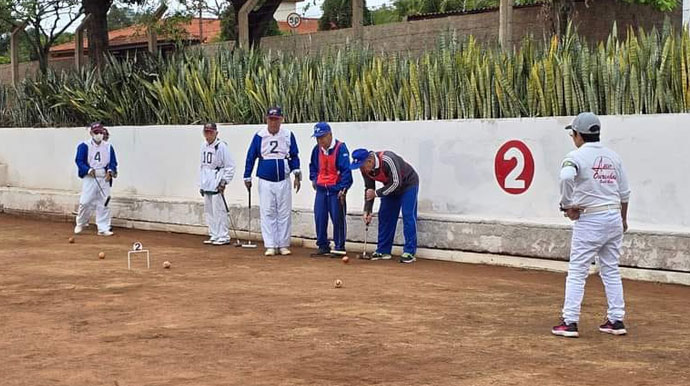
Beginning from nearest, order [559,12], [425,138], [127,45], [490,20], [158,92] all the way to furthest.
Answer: [425,138], [559,12], [490,20], [158,92], [127,45]

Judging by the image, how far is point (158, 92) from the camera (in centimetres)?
1769

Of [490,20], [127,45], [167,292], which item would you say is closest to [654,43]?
[490,20]

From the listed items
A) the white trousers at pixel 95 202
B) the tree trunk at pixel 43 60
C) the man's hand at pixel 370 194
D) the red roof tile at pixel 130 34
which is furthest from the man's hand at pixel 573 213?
the red roof tile at pixel 130 34

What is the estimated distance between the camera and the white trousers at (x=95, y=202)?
16.2m

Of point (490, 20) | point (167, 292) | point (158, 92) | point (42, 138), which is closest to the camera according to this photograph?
point (167, 292)

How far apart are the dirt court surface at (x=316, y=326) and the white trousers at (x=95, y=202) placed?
3.58 m

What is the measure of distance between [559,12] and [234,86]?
18.1ft

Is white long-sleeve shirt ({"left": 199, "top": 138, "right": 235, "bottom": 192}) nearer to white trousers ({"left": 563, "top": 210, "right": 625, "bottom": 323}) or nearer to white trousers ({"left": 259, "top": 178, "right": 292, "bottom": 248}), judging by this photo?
white trousers ({"left": 259, "top": 178, "right": 292, "bottom": 248})

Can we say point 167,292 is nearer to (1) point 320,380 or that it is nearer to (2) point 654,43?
(1) point 320,380

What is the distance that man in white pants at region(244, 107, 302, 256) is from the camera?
13.4 m

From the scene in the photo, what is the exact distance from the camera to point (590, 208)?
25.4ft

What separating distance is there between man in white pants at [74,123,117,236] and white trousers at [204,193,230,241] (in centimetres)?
225

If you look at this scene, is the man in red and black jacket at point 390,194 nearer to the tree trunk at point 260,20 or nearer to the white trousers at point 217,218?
the white trousers at point 217,218

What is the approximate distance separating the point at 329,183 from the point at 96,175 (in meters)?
4.97
